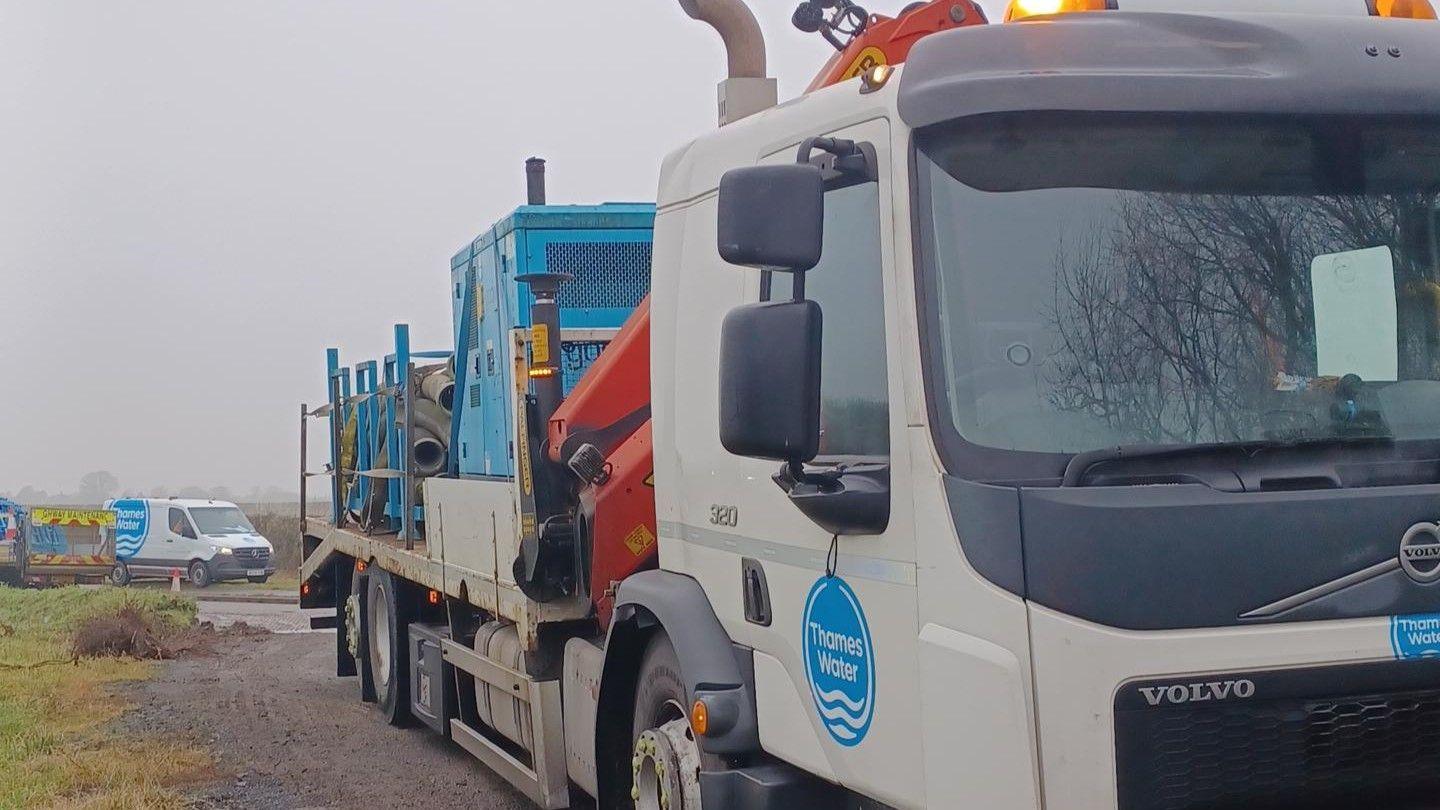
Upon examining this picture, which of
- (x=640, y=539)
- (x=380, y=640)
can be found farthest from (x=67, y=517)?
(x=640, y=539)

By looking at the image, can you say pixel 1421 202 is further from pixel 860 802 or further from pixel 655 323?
pixel 655 323

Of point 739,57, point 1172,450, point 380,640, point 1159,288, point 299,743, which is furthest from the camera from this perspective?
point 380,640

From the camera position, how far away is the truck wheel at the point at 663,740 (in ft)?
15.9

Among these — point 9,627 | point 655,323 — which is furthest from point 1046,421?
point 9,627

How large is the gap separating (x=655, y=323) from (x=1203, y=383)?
231 centimetres

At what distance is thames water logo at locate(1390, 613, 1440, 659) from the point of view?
10.9ft

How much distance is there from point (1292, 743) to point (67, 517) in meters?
32.4

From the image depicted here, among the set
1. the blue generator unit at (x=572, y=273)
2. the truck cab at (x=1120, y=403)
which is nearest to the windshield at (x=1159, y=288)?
the truck cab at (x=1120, y=403)

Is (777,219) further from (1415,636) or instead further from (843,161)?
(1415,636)

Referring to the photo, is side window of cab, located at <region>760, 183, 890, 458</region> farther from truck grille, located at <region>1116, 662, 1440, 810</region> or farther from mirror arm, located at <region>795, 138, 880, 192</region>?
truck grille, located at <region>1116, 662, 1440, 810</region>

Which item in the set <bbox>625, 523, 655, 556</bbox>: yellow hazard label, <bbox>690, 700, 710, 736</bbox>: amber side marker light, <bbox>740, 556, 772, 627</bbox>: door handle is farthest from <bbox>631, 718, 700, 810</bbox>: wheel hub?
<bbox>625, 523, 655, 556</bbox>: yellow hazard label

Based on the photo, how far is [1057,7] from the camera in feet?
12.7

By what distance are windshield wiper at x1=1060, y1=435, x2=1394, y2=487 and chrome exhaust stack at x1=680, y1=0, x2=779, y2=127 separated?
2.50 metres

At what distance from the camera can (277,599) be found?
27.7 meters
